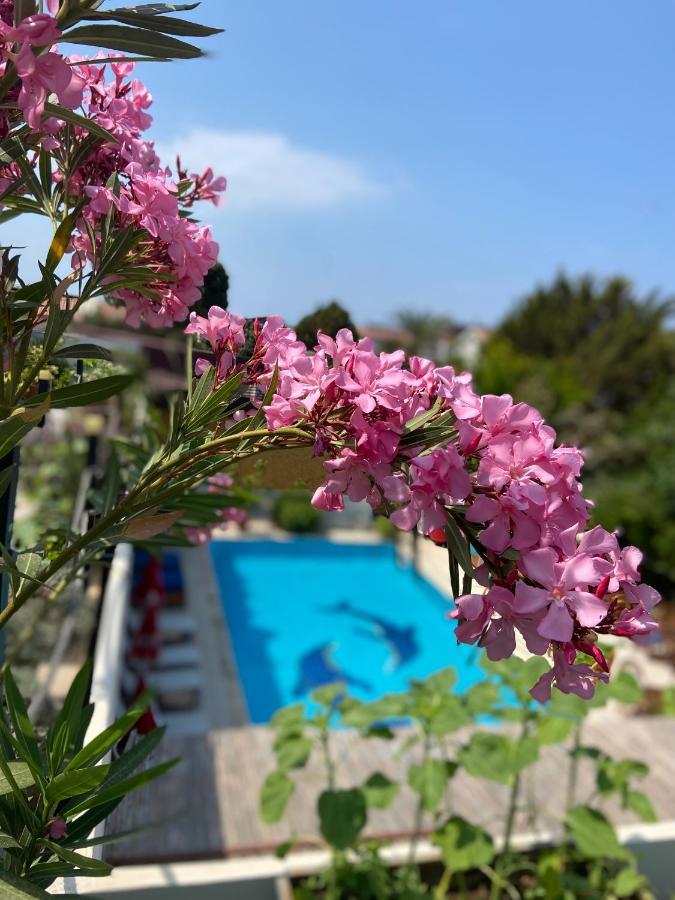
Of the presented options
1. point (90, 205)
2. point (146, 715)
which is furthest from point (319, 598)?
point (90, 205)

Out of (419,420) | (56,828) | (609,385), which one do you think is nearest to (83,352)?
(419,420)

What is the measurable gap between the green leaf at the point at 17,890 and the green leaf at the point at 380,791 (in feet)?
3.98

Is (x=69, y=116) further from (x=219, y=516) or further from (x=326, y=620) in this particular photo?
(x=326, y=620)

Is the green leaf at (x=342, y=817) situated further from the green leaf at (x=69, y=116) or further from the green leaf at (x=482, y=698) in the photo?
the green leaf at (x=69, y=116)

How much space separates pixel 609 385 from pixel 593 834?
20.9 m

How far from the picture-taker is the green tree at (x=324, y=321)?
1434 mm

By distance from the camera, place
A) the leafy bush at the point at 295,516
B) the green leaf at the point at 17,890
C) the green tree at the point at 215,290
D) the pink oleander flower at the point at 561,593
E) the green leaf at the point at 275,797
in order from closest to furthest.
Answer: the pink oleander flower at the point at 561,593, the green leaf at the point at 17,890, the green tree at the point at 215,290, the green leaf at the point at 275,797, the leafy bush at the point at 295,516

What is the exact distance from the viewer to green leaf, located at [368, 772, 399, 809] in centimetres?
181

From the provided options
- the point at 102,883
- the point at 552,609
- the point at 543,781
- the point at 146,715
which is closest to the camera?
the point at 552,609

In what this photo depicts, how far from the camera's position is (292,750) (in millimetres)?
1824

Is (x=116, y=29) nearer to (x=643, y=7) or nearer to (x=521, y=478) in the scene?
(x=521, y=478)

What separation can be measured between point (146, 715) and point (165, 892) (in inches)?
36.9

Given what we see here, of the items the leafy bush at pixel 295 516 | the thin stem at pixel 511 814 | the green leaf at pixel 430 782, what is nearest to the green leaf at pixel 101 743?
the green leaf at pixel 430 782

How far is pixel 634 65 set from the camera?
6.89 feet
